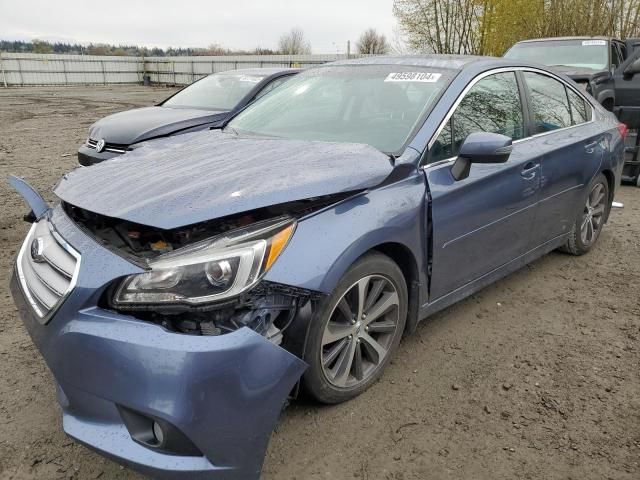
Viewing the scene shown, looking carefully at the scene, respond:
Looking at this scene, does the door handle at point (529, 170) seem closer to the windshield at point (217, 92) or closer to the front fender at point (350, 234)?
the front fender at point (350, 234)

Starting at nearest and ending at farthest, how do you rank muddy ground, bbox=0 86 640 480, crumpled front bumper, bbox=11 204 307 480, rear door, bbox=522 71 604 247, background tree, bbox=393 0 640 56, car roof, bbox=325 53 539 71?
1. crumpled front bumper, bbox=11 204 307 480
2. muddy ground, bbox=0 86 640 480
3. car roof, bbox=325 53 539 71
4. rear door, bbox=522 71 604 247
5. background tree, bbox=393 0 640 56

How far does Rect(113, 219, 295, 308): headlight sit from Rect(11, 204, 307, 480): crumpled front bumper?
75mm

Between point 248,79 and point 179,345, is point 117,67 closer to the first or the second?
point 248,79

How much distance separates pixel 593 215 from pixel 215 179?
147 inches

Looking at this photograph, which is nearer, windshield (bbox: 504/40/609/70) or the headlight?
the headlight

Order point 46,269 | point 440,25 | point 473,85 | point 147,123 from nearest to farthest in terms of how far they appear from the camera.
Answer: point 46,269 < point 473,85 < point 147,123 < point 440,25

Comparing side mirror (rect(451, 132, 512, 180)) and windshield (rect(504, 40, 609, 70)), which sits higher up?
windshield (rect(504, 40, 609, 70))

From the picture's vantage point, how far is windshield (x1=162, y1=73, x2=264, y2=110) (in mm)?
7362

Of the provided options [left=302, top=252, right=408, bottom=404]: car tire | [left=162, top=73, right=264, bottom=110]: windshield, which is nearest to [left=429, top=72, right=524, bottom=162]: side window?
[left=302, top=252, right=408, bottom=404]: car tire

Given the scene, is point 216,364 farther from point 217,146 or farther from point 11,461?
point 217,146

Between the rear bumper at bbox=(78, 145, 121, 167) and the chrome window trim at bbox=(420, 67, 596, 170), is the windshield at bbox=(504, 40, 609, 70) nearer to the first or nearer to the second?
the chrome window trim at bbox=(420, 67, 596, 170)

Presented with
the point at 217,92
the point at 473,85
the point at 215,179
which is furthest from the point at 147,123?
the point at 215,179

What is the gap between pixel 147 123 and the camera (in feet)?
21.0

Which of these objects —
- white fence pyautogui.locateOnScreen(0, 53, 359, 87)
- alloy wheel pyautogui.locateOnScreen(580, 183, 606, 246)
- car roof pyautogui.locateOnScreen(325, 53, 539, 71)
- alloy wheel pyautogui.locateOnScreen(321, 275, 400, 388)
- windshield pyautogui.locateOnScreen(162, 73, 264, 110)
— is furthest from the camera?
white fence pyautogui.locateOnScreen(0, 53, 359, 87)
